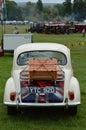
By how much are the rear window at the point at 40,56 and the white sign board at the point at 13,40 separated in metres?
14.1

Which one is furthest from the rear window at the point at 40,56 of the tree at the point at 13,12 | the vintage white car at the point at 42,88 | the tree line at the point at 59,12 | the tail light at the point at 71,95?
the tree at the point at 13,12

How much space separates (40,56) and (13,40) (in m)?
14.2

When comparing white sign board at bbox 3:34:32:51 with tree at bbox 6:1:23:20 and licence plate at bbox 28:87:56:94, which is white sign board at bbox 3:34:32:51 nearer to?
licence plate at bbox 28:87:56:94

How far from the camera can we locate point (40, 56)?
464 inches

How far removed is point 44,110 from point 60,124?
49.3 inches

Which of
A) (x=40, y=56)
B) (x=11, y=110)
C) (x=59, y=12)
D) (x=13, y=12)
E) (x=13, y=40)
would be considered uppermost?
(x=40, y=56)

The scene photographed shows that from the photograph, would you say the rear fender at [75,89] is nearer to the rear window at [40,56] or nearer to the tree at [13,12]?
the rear window at [40,56]

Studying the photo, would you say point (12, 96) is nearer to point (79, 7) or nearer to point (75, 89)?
point (75, 89)

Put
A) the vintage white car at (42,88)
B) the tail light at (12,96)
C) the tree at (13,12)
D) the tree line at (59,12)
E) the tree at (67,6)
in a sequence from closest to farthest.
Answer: the vintage white car at (42,88), the tail light at (12,96), the tree at (67,6), the tree line at (59,12), the tree at (13,12)

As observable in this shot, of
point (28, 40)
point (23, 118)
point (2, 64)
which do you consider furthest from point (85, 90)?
point (28, 40)

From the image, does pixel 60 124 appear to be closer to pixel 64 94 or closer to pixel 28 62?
pixel 64 94

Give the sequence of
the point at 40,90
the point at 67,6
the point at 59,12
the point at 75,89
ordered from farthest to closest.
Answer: the point at 59,12, the point at 67,6, the point at 75,89, the point at 40,90

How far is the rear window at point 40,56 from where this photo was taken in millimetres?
11594

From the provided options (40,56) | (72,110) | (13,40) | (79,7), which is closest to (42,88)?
(72,110)
